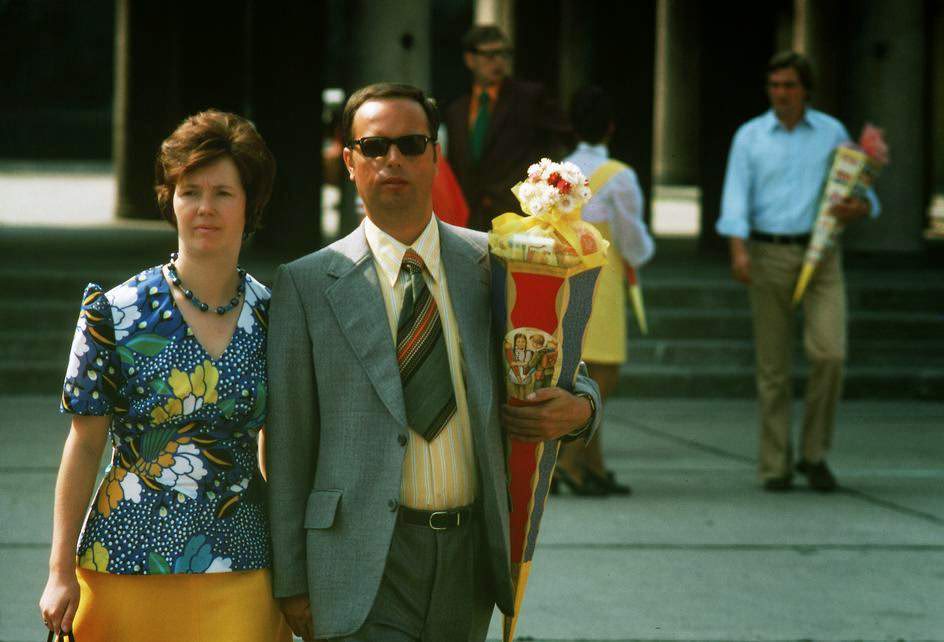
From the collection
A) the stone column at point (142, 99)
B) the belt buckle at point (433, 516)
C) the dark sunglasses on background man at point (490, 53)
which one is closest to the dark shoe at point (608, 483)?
the dark sunglasses on background man at point (490, 53)

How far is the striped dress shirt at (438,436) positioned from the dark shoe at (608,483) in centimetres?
469

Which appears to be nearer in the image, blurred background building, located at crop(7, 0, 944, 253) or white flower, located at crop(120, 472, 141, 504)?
white flower, located at crop(120, 472, 141, 504)

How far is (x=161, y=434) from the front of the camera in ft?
11.2

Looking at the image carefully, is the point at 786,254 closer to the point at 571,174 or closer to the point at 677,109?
the point at 571,174

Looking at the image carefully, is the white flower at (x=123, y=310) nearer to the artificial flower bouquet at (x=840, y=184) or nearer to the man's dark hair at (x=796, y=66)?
the artificial flower bouquet at (x=840, y=184)

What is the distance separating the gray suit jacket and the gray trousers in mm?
65

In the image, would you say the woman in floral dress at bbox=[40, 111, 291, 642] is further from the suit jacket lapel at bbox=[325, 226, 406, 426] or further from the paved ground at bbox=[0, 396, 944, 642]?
the paved ground at bbox=[0, 396, 944, 642]

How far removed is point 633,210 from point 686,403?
381 centimetres

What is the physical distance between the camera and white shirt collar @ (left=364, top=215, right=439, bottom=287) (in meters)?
3.55

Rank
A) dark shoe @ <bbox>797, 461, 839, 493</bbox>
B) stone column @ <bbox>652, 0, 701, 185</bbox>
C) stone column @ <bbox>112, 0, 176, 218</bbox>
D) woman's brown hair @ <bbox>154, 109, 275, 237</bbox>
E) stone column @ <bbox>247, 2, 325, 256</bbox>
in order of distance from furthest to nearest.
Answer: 1. stone column @ <bbox>652, 0, 701, 185</bbox>
2. stone column @ <bbox>112, 0, 176, 218</bbox>
3. stone column @ <bbox>247, 2, 325, 256</bbox>
4. dark shoe @ <bbox>797, 461, 839, 493</bbox>
5. woman's brown hair @ <bbox>154, 109, 275, 237</bbox>

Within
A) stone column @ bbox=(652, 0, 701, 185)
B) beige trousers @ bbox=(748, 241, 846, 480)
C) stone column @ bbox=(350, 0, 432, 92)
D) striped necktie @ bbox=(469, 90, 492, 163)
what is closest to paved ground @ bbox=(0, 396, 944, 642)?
beige trousers @ bbox=(748, 241, 846, 480)

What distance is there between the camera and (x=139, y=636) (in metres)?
3.39

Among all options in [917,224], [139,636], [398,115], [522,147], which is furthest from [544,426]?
[917,224]

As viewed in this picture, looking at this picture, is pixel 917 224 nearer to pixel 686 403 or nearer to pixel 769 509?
pixel 686 403
